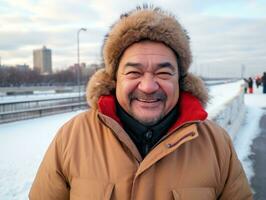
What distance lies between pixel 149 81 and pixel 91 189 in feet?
2.52

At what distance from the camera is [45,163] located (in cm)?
208

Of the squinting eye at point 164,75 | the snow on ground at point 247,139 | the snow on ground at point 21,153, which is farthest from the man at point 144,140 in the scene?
the snow on ground at point 247,139

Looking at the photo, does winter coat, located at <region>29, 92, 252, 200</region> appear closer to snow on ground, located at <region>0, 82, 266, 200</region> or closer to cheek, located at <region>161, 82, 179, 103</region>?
cheek, located at <region>161, 82, 179, 103</region>

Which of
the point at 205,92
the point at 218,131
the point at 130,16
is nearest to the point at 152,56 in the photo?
the point at 130,16

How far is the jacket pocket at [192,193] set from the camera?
1.87 meters

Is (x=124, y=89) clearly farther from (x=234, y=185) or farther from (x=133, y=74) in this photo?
(x=234, y=185)

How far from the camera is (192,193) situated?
1886mm

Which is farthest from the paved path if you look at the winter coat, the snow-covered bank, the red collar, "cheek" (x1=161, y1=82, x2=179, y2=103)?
"cheek" (x1=161, y1=82, x2=179, y2=103)

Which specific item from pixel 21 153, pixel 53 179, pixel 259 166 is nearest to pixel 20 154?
pixel 21 153

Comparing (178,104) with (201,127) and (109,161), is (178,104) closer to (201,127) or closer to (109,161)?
(201,127)

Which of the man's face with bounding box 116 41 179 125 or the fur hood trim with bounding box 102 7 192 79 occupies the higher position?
the fur hood trim with bounding box 102 7 192 79

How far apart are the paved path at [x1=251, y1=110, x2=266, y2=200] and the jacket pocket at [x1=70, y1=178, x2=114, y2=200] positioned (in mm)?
4134

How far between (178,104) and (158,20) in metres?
0.61

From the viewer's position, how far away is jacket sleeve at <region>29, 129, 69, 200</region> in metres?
2.02
